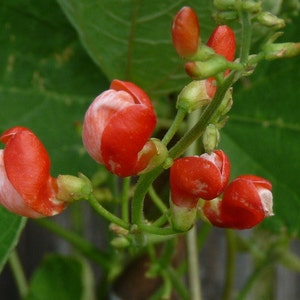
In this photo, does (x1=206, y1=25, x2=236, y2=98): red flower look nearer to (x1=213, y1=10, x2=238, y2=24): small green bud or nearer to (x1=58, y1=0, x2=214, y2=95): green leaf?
(x1=213, y1=10, x2=238, y2=24): small green bud

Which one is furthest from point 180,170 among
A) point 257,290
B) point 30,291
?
point 257,290

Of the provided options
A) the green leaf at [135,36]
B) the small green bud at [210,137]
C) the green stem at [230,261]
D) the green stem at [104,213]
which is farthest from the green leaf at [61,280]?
the small green bud at [210,137]

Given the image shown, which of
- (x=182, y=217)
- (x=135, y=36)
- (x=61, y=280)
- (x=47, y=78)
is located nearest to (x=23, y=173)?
(x=182, y=217)

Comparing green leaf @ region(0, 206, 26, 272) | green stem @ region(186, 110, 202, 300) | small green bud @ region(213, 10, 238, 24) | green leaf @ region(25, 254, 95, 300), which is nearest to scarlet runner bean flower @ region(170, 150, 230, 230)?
small green bud @ region(213, 10, 238, 24)

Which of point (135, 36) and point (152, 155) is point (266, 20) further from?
point (135, 36)

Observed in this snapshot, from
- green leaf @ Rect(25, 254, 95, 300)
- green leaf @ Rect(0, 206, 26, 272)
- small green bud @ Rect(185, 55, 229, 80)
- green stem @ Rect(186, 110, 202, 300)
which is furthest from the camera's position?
green leaf @ Rect(25, 254, 95, 300)

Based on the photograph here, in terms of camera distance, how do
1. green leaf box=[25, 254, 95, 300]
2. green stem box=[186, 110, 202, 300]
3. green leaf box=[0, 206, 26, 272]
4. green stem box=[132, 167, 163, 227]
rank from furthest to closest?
1. green leaf box=[25, 254, 95, 300]
2. green stem box=[186, 110, 202, 300]
3. green leaf box=[0, 206, 26, 272]
4. green stem box=[132, 167, 163, 227]

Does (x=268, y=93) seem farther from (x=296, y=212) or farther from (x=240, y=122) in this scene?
(x=296, y=212)

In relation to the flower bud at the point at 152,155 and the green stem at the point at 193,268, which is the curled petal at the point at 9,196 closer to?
the flower bud at the point at 152,155
